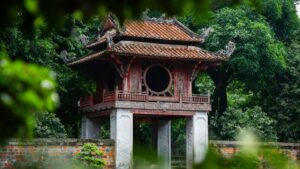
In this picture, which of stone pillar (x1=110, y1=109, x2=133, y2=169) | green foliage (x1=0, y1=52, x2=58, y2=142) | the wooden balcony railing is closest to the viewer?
green foliage (x1=0, y1=52, x2=58, y2=142)

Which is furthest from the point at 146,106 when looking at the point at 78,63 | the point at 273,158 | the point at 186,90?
the point at 273,158

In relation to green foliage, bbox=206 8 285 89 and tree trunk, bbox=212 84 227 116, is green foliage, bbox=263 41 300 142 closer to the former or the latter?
green foliage, bbox=206 8 285 89

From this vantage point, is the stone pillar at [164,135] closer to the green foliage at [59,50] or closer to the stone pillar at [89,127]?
the stone pillar at [89,127]

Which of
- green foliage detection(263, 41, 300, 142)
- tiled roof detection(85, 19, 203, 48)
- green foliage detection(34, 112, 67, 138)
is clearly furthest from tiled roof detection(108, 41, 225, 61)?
green foliage detection(263, 41, 300, 142)

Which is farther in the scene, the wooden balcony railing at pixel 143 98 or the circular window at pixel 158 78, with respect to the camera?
the circular window at pixel 158 78

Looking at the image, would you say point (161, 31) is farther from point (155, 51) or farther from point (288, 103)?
point (288, 103)

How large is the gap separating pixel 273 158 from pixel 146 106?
15.5 metres

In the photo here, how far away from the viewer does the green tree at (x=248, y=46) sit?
→ 890 inches

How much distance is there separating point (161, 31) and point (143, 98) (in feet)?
8.52

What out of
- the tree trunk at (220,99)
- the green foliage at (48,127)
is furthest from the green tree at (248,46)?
the green foliage at (48,127)

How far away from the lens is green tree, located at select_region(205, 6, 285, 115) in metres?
22.6

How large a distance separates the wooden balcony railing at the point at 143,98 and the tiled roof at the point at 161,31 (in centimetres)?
178

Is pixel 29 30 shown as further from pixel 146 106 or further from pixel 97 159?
pixel 146 106

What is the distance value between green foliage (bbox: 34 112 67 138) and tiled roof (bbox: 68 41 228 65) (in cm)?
219
